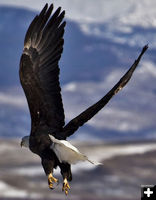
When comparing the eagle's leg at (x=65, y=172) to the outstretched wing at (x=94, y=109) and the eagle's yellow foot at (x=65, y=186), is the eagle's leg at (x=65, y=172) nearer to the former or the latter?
the eagle's yellow foot at (x=65, y=186)

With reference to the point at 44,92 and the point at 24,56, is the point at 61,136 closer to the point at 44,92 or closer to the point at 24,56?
the point at 44,92

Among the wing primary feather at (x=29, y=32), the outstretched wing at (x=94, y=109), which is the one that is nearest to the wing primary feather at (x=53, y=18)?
the wing primary feather at (x=29, y=32)

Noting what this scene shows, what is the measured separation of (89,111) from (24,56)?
72.9 inches

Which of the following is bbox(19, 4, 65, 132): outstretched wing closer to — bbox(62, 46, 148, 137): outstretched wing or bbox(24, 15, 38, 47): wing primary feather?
bbox(24, 15, 38, 47): wing primary feather

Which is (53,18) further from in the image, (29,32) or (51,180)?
(51,180)

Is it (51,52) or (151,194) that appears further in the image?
(51,52)

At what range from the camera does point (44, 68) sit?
10.9 meters

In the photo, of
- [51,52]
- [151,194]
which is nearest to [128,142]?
[51,52]

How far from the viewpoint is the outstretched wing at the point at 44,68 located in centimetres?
1030

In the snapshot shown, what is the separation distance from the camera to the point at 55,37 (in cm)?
1098

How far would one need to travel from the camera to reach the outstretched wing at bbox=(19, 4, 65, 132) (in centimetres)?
1030

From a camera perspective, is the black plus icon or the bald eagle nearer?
the black plus icon

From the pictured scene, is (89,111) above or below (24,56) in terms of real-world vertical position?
below

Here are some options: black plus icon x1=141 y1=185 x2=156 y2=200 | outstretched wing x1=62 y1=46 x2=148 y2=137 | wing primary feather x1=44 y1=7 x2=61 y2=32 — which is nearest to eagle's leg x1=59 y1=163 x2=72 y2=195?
outstretched wing x1=62 y1=46 x2=148 y2=137
